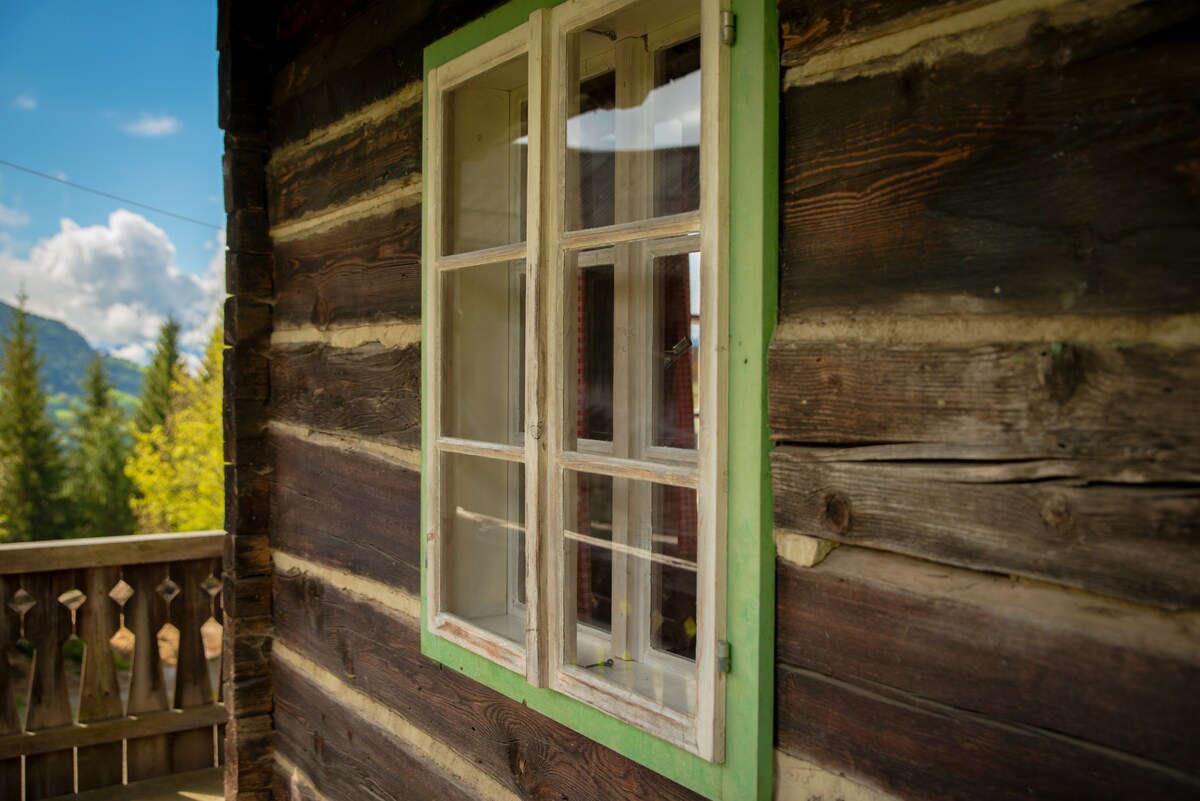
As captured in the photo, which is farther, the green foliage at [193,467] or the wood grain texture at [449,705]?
the green foliage at [193,467]

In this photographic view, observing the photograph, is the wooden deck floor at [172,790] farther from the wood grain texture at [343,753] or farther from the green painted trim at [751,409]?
the green painted trim at [751,409]

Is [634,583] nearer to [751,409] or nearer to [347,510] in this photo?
[751,409]

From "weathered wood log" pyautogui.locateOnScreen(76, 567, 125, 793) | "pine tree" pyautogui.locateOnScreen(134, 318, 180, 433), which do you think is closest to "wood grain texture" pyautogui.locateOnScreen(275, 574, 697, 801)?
"weathered wood log" pyautogui.locateOnScreen(76, 567, 125, 793)

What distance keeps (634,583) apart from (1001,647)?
0.74m

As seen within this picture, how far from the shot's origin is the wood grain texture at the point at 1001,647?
0.91 metres

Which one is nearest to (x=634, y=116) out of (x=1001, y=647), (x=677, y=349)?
(x=677, y=349)

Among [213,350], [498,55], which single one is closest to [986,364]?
[498,55]

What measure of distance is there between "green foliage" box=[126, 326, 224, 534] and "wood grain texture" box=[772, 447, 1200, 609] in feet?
74.9

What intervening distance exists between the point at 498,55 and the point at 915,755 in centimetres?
157

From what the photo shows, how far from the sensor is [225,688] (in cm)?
310

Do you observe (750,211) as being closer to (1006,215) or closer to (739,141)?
(739,141)

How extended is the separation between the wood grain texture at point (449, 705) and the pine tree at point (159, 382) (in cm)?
3605

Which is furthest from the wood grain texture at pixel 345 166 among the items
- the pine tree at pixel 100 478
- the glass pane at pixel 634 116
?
the pine tree at pixel 100 478

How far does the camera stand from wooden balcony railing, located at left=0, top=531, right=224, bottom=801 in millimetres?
3381
